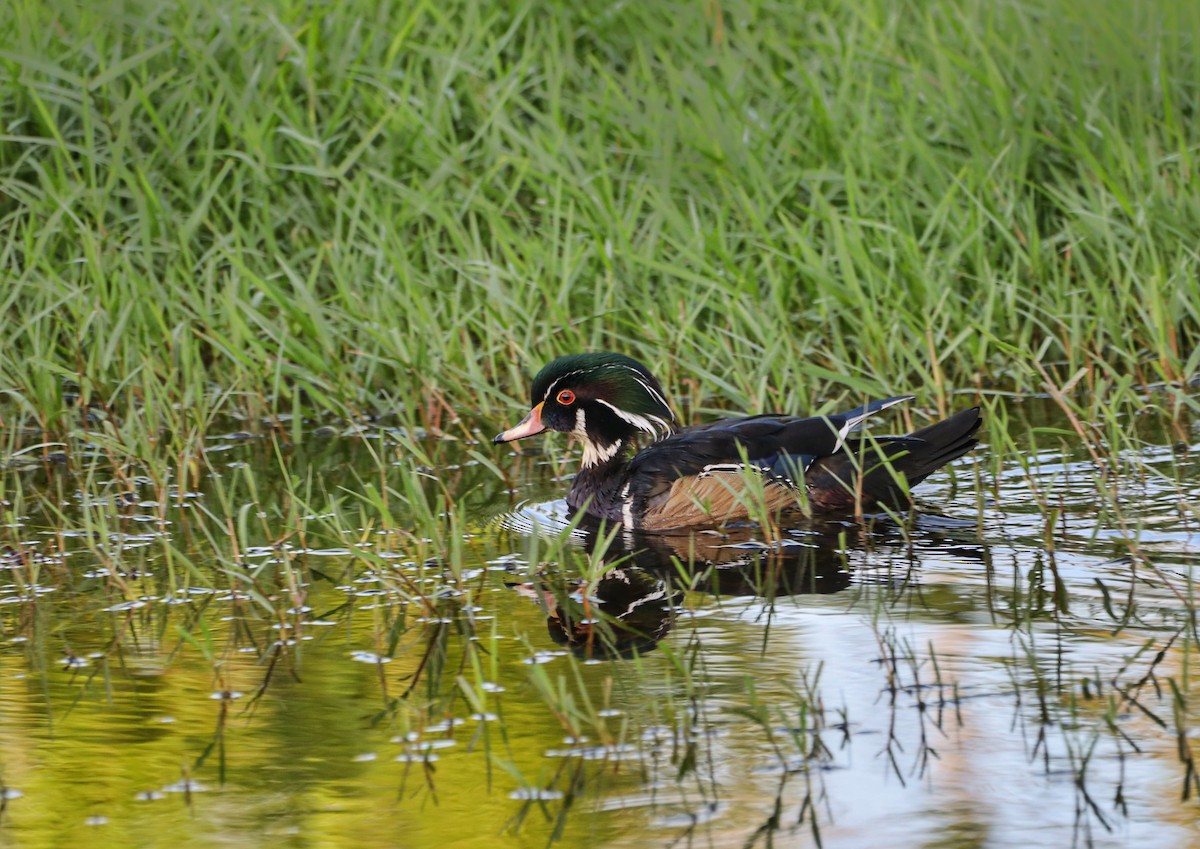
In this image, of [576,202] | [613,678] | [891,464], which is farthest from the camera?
[576,202]

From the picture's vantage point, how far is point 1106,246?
8.23 m

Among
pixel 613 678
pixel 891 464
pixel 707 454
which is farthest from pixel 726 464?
pixel 613 678

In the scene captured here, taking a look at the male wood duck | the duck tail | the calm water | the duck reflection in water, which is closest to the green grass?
the male wood duck

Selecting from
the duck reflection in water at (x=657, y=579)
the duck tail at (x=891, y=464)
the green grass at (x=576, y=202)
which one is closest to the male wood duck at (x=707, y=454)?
the duck tail at (x=891, y=464)

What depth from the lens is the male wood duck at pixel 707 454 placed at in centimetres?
632

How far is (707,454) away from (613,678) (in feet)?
6.47

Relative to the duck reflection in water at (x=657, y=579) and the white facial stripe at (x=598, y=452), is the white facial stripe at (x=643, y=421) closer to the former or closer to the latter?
the white facial stripe at (x=598, y=452)

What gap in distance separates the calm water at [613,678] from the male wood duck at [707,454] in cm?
19

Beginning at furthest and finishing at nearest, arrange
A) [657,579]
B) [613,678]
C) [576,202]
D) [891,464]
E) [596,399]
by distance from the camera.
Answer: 1. [576,202]
2. [596,399]
3. [891,464]
4. [657,579]
5. [613,678]

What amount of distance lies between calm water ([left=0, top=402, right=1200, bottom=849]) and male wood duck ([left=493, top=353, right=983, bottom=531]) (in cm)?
19

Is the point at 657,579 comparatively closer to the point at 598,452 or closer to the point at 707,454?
the point at 707,454

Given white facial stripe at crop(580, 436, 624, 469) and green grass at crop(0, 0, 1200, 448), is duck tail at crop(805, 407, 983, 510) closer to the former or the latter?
white facial stripe at crop(580, 436, 624, 469)

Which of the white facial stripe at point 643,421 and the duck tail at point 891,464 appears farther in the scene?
the white facial stripe at point 643,421

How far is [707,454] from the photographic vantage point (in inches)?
254
